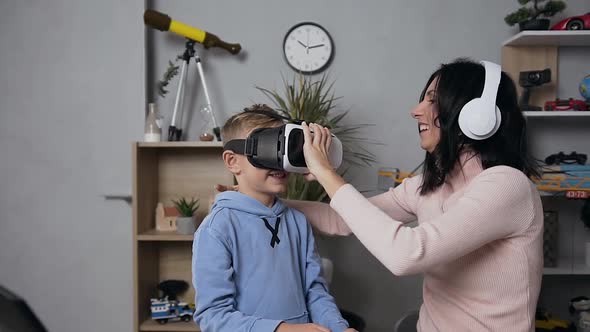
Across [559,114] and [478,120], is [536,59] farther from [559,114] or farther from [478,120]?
[478,120]

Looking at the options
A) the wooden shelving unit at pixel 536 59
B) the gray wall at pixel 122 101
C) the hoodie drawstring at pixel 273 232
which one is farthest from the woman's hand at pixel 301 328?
the wooden shelving unit at pixel 536 59

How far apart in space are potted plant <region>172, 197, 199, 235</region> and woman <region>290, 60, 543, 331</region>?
4.22 ft

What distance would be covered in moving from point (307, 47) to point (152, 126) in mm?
860

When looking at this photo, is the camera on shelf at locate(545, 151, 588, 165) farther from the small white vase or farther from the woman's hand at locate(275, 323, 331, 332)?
the woman's hand at locate(275, 323, 331, 332)

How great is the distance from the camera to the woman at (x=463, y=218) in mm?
1093

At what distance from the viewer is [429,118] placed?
4.41 feet

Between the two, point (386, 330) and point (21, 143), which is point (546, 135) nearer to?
point (386, 330)

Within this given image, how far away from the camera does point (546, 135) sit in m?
2.76

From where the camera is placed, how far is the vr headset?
117cm

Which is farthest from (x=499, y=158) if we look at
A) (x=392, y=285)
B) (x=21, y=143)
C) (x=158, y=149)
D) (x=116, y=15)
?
(x=21, y=143)

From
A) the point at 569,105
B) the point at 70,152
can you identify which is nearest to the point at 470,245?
the point at 569,105

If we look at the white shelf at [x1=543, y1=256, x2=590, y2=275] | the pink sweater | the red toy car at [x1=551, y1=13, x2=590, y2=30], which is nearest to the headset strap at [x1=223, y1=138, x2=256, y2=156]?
the pink sweater

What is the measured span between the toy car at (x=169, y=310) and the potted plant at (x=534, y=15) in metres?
2.03

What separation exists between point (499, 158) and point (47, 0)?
237 centimetres
